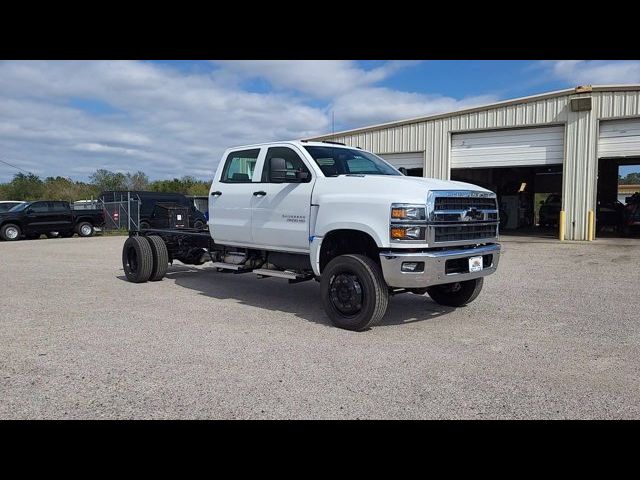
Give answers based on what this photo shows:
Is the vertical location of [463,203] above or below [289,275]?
above

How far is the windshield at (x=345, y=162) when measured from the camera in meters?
6.61

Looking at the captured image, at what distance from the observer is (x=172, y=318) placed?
655 cm

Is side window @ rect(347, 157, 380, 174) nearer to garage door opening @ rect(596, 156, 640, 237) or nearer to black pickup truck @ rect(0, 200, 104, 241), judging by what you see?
garage door opening @ rect(596, 156, 640, 237)

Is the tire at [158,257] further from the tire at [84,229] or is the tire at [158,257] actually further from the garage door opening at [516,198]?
the garage door opening at [516,198]

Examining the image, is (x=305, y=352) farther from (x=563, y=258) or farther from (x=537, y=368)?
(x=563, y=258)

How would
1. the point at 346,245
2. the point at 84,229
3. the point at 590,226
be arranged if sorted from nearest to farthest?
the point at 346,245 → the point at 590,226 → the point at 84,229

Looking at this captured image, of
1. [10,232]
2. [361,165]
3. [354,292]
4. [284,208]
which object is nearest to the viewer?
[354,292]

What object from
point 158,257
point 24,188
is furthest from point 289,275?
point 24,188

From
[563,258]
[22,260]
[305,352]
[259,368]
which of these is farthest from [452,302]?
[22,260]

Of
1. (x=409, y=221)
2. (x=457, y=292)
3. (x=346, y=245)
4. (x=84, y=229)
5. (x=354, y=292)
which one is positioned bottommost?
(x=457, y=292)

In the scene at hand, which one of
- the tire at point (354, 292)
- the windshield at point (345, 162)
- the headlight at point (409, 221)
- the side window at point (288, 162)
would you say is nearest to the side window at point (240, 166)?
the side window at point (288, 162)

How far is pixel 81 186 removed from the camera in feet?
191

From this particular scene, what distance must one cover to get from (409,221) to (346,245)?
3.84 ft

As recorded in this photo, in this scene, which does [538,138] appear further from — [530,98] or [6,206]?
[6,206]
